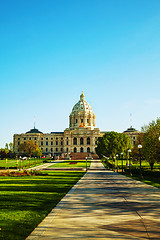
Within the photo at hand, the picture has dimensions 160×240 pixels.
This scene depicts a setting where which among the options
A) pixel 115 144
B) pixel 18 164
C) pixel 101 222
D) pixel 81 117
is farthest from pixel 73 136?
pixel 101 222

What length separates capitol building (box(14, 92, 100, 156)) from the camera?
15675 centimetres

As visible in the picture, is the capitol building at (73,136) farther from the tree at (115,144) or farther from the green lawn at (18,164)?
the green lawn at (18,164)

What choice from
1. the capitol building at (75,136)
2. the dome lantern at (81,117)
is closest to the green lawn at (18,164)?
the capitol building at (75,136)

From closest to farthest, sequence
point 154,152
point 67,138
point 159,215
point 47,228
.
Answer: point 47,228, point 159,215, point 154,152, point 67,138

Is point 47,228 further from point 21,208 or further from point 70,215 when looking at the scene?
point 21,208

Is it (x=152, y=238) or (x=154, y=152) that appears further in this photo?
(x=154, y=152)

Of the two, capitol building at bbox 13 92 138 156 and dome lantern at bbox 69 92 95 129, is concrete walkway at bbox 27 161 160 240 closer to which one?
capitol building at bbox 13 92 138 156

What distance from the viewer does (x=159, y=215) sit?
840cm

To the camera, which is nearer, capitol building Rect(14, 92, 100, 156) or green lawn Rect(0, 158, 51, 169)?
green lawn Rect(0, 158, 51, 169)

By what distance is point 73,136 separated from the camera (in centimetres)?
15800

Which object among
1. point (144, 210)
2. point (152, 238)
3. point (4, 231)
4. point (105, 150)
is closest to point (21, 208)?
point (4, 231)

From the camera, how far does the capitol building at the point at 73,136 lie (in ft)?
514

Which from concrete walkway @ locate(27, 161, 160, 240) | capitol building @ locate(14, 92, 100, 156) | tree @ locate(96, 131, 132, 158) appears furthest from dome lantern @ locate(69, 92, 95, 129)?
concrete walkway @ locate(27, 161, 160, 240)

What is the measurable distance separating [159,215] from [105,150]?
2847 inches
